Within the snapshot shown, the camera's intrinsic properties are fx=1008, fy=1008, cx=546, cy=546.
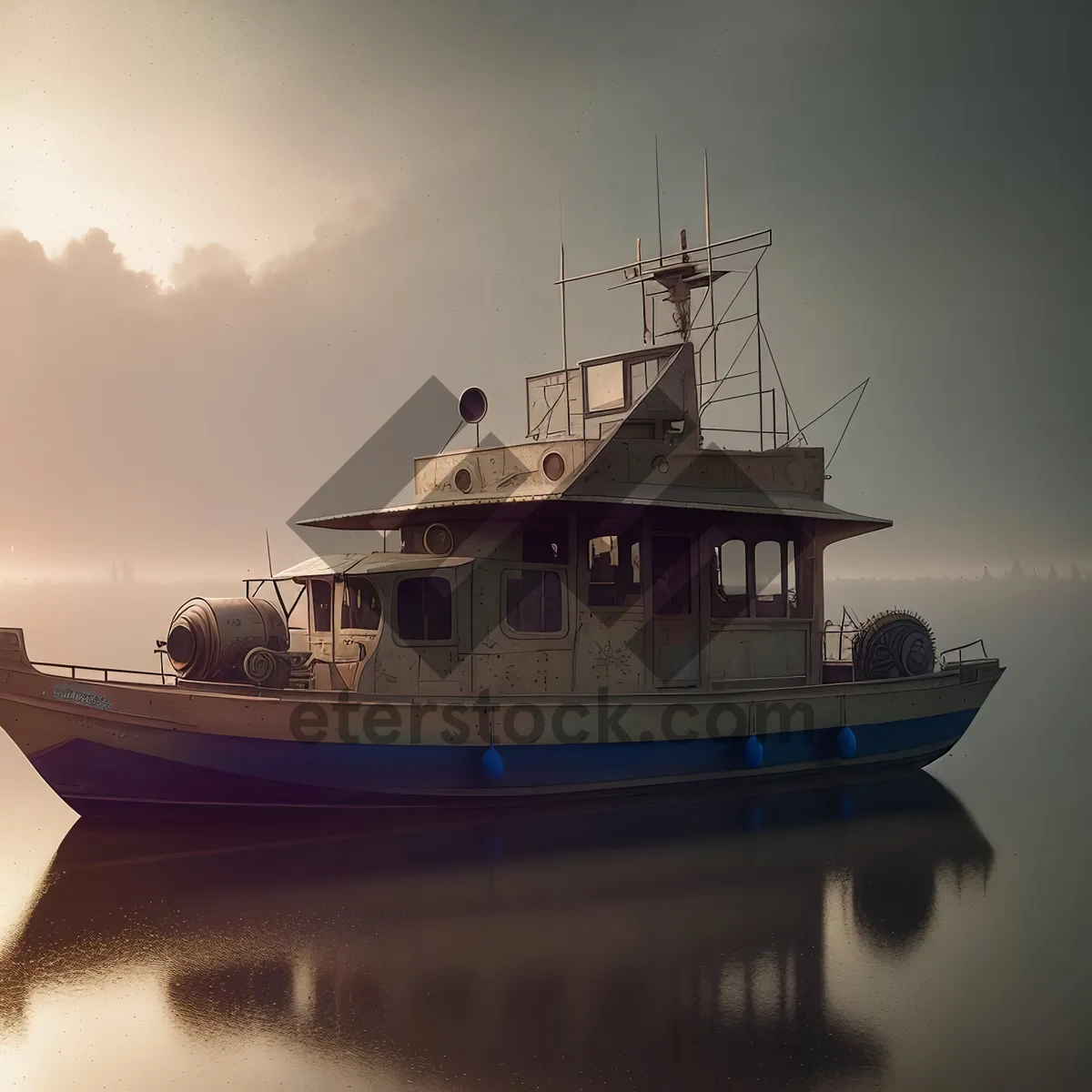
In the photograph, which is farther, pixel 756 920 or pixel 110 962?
pixel 756 920

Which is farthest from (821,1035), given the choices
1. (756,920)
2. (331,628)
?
(331,628)

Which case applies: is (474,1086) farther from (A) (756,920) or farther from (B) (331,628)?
(B) (331,628)

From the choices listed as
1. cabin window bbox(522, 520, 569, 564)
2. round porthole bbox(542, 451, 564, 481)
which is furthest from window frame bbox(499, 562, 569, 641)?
round porthole bbox(542, 451, 564, 481)

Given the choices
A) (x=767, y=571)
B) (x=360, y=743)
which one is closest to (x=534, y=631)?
(x=360, y=743)

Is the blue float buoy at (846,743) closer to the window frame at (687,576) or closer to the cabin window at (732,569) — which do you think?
the cabin window at (732,569)

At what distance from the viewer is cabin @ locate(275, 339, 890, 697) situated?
46.2 feet

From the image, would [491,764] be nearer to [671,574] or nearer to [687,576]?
→ [671,574]

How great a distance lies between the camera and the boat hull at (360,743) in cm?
1296

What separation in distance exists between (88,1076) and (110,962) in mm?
2168

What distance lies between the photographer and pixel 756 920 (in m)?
11.1

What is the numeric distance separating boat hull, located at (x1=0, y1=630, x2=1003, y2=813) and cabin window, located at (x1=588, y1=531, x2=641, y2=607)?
1.52 meters

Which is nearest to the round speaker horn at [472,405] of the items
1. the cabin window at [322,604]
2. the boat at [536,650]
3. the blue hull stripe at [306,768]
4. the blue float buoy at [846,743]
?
the boat at [536,650]

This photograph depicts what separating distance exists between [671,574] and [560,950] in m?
6.68

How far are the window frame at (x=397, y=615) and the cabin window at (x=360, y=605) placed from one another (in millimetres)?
290
